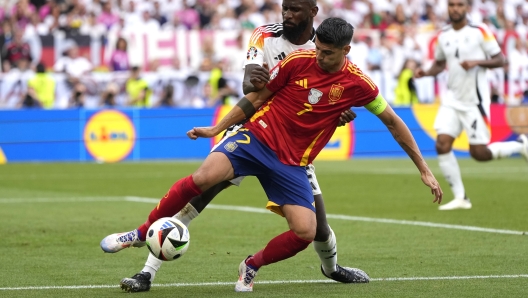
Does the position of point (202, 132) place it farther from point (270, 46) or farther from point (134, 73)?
point (134, 73)

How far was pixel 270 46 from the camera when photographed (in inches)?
310

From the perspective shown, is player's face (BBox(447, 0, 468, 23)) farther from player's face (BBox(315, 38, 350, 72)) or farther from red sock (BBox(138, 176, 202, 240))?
red sock (BBox(138, 176, 202, 240))

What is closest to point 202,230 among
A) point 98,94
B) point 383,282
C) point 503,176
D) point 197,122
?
point 383,282

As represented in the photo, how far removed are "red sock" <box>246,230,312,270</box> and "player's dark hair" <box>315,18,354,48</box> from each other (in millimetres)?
1342

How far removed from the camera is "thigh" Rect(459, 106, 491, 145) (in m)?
13.1

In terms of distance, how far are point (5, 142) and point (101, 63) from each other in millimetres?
3709

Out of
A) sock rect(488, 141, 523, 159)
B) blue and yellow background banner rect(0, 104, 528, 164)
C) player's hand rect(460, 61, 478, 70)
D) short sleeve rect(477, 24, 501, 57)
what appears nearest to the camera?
player's hand rect(460, 61, 478, 70)

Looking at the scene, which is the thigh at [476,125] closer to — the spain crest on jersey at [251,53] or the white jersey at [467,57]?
the white jersey at [467,57]

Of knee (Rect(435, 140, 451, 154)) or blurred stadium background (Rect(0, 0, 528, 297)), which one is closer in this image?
blurred stadium background (Rect(0, 0, 528, 297))

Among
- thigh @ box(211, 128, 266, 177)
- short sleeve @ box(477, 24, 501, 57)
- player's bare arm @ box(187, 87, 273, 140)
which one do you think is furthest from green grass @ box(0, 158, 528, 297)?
short sleeve @ box(477, 24, 501, 57)

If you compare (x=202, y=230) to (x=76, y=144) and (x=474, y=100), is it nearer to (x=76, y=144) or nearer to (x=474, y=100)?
(x=474, y=100)

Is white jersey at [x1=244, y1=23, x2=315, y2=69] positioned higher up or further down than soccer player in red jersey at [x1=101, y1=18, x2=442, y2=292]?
higher up

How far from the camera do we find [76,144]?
72.4ft

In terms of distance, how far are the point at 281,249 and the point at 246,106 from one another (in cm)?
105
